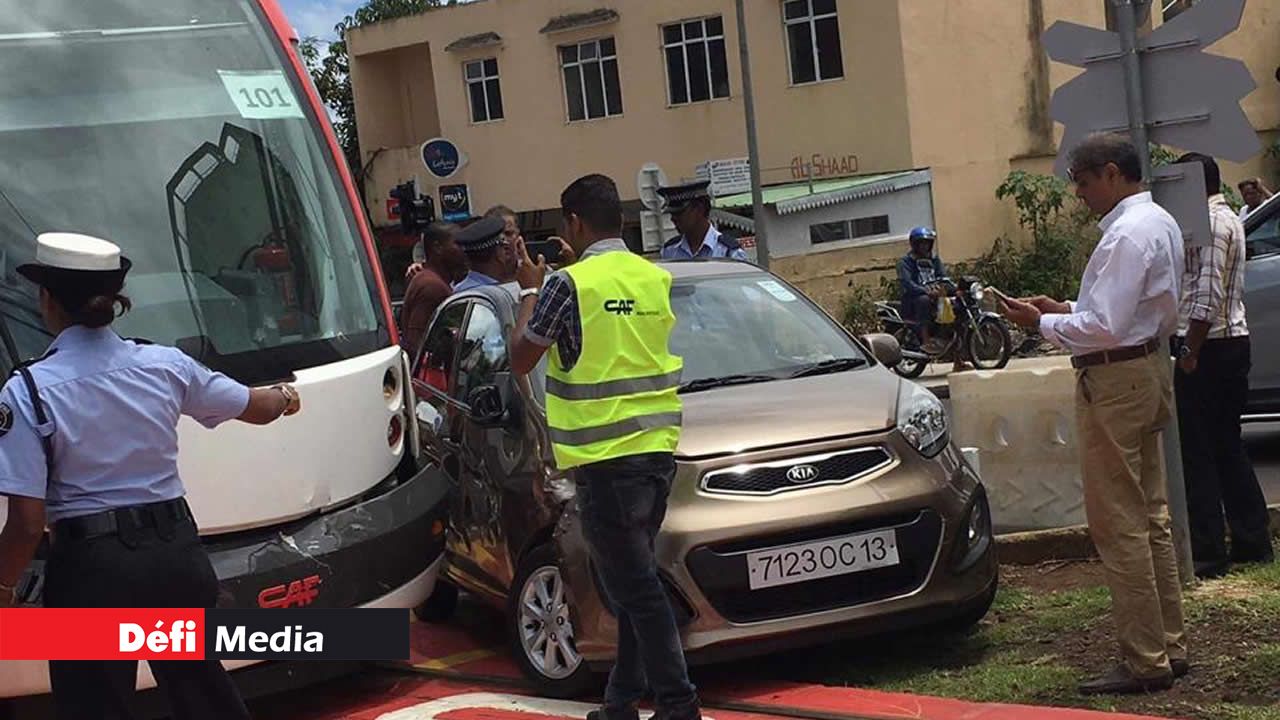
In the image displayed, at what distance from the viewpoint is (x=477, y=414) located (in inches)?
261

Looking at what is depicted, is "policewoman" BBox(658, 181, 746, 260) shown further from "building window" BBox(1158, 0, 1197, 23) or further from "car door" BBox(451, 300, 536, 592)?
"building window" BBox(1158, 0, 1197, 23)

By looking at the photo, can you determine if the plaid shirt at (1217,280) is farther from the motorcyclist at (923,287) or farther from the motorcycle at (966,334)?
the motorcyclist at (923,287)

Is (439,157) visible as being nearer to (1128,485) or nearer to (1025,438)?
(1025,438)

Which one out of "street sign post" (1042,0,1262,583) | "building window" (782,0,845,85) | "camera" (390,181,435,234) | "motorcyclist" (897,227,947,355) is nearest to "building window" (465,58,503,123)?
"building window" (782,0,845,85)

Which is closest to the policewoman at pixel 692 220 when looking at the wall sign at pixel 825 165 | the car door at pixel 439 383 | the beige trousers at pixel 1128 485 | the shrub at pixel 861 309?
the car door at pixel 439 383

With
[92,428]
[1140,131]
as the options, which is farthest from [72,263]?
[1140,131]

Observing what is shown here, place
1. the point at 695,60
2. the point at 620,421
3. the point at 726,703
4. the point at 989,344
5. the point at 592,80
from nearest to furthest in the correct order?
the point at 620,421 → the point at 726,703 → the point at 989,344 → the point at 695,60 → the point at 592,80

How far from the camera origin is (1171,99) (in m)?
6.40

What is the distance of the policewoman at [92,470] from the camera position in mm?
4180

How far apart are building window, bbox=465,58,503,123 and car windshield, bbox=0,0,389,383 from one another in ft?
89.6

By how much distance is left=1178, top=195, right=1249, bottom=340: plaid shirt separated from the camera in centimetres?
694

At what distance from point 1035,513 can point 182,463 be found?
4.17 meters

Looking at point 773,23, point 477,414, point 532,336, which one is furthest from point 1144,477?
point 773,23

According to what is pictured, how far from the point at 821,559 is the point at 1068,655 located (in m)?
1.02
